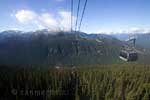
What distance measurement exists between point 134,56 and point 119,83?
5402 centimetres

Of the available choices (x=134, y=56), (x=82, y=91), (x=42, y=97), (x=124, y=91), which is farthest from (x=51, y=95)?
(x=134, y=56)

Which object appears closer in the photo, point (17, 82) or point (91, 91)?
point (91, 91)

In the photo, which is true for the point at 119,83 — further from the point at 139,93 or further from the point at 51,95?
the point at 51,95

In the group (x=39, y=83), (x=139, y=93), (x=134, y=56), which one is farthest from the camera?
(x=39, y=83)

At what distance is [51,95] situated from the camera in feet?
207

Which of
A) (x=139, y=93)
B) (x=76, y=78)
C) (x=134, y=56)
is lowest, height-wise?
(x=76, y=78)

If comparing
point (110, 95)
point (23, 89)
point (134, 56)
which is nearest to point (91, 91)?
point (110, 95)

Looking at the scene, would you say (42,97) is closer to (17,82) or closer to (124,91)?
(17,82)

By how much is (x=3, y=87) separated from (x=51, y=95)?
727 inches

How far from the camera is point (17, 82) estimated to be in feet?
255

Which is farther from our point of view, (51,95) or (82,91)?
(82,91)

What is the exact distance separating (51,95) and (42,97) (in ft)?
14.4

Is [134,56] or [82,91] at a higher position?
[134,56]

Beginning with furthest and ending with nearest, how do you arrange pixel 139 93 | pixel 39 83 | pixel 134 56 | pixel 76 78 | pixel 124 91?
pixel 76 78 → pixel 39 83 → pixel 124 91 → pixel 139 93 → pixel 134 56
